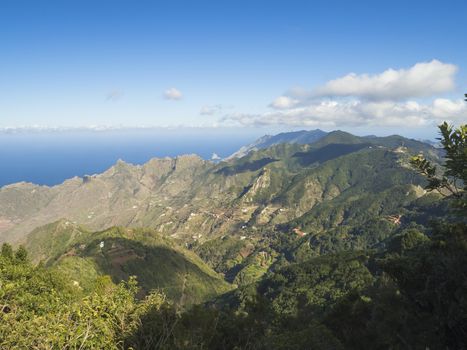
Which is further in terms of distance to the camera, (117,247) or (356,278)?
(117,247)

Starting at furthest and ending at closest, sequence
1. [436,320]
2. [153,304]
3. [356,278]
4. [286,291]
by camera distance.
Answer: [286,291], [356,278], [153,304], [436,320]

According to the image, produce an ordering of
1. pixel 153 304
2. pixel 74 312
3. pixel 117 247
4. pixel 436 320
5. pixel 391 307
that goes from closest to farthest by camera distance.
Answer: pixel 74 312 < pixel 436 320 < pixel 153 304 < pixel 391 307 < pixel 117 247

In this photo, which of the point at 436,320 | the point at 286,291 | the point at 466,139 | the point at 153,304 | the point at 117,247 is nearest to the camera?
the point at 466,139

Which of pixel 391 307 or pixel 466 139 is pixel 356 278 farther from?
pixel 466 139

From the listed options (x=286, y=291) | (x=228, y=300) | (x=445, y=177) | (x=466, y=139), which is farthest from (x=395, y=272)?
(x=228, y=300)

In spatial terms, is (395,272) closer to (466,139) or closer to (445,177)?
(445,177)

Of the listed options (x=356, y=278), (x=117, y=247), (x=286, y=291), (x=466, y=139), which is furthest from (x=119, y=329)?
(x=117, y=247)

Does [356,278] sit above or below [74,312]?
below

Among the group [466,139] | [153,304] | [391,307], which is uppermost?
[466,139]

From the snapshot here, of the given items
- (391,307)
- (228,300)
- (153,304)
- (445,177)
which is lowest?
(228,300)
